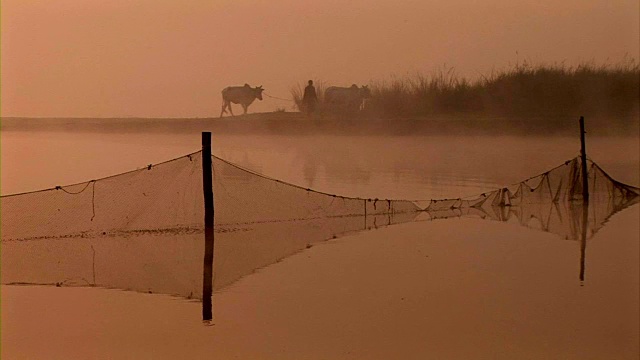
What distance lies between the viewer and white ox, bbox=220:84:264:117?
1491mm

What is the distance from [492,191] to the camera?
5.06ft

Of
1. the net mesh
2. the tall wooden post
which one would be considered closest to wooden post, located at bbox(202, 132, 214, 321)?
the net mesh

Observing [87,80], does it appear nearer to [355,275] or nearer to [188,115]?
[188,115]

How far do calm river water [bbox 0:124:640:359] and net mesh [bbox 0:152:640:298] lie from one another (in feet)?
0.09

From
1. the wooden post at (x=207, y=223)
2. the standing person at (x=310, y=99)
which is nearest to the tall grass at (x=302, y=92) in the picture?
the standing person at (x=310, y=99)

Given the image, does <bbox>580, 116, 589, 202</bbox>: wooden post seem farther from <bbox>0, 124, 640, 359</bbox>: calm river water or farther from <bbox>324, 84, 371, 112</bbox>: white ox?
<bbox>324, 84, 371, 112</bbox>: white ox

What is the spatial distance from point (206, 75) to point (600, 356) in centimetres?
125

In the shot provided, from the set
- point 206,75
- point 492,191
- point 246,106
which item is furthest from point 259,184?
point 492,191

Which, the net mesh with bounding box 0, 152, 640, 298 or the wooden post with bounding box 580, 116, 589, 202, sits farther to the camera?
the wooden post with bounding box 580, 116, 589, 202

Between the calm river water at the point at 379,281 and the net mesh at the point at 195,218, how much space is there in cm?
3

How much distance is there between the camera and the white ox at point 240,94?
1.49 m

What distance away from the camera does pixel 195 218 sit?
1482mm

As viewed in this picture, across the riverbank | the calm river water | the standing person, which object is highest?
the standing person

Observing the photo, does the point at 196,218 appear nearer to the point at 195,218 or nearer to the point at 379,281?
the point at 195,218
